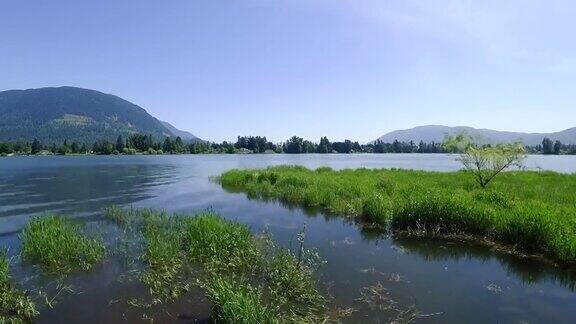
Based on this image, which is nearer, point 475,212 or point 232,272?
point 232,272

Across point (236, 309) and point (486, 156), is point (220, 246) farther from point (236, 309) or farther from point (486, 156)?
point (486, 156)

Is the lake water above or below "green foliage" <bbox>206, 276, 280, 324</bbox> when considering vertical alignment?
below

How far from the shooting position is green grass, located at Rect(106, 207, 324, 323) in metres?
10.8

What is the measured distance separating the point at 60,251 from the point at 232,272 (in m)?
8.18

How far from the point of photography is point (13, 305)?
40.4 feet

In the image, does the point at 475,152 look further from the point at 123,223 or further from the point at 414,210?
the point at 123,223

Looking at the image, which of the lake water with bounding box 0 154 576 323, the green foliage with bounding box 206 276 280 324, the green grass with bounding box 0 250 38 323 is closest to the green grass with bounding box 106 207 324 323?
the green foliage with bounding box 206 276 280 324

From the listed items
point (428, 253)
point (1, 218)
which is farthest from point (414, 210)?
point (1, 218)

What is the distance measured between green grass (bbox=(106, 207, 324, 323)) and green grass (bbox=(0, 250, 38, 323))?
147 inches

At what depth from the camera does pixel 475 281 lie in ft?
50.1

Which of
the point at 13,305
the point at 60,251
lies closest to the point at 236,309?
the point at 13,305

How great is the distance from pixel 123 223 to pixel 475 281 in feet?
70.0

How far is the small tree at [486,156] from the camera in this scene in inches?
1369

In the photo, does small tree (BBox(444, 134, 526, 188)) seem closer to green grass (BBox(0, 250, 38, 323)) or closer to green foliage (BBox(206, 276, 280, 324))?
green foliage (BBox(206, 276, 280, 324))
